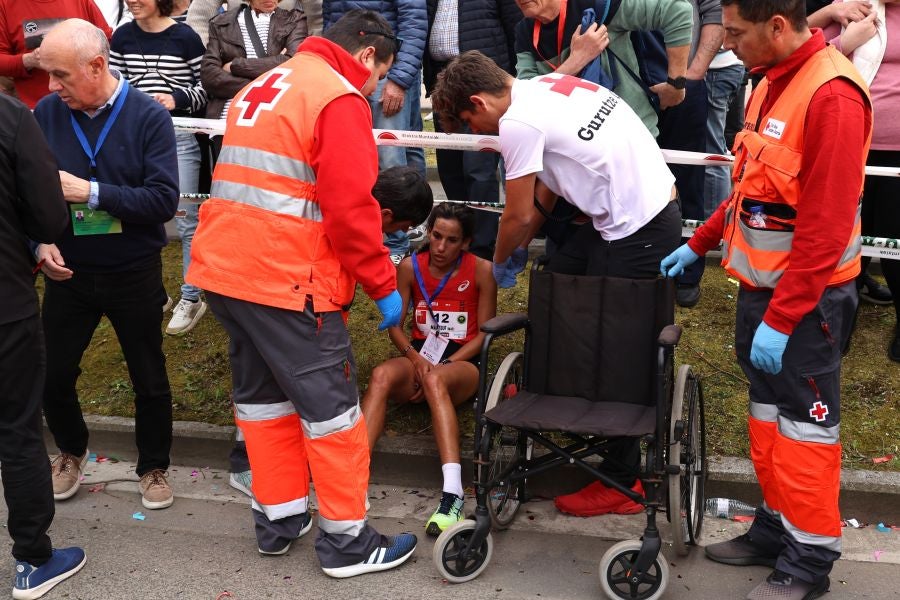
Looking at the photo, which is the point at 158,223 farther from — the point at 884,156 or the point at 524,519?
the point at 884,156

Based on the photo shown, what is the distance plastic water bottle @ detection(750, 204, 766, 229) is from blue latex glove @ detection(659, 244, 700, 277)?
48cm

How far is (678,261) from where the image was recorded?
3965 mm

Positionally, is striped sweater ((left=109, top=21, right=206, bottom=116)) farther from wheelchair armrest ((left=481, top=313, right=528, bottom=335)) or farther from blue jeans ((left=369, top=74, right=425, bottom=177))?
wheelchair armrest ((left=481, top=313, right=528, bottom=335))

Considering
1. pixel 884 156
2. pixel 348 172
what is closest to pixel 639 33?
pixel 884 156

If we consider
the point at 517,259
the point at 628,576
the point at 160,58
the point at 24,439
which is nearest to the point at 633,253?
the point at 517,259

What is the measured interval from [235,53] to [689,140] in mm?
2707

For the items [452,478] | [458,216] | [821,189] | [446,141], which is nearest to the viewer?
[821,189]

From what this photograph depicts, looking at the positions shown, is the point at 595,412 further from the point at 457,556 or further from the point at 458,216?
the point at 458,216

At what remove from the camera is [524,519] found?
4305mm

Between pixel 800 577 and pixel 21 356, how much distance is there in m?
2.89

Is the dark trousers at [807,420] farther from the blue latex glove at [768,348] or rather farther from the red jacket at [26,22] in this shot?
the red jacket at [26,22]

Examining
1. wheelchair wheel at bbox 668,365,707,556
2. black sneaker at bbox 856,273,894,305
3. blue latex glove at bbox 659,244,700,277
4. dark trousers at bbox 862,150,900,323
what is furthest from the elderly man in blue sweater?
black sneaker at bbox 856,273,894,305

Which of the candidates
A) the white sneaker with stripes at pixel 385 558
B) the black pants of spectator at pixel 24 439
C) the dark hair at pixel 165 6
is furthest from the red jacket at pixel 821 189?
the dark hair at pixel 165 6

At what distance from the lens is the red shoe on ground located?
14.0 ft
